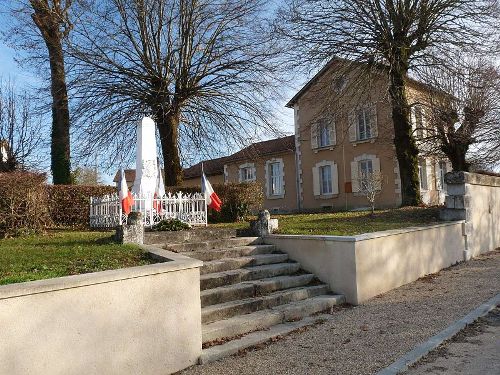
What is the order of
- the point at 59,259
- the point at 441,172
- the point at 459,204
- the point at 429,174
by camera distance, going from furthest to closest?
the point at 441,172
the point at 429,174
the point at 459,204
the point at 59,259

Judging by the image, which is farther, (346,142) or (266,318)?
(346,142)

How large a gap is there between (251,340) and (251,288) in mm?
1251

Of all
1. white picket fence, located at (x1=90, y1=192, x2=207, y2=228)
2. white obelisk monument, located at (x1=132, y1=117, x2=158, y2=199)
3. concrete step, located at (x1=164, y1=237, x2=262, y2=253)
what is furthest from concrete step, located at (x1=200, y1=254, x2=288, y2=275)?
white obelisk monument, located at (x1=132, y1=117, x2=158, y2=199)

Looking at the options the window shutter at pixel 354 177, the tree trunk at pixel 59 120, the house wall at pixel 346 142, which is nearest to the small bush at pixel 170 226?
the tree trunk at pixel 59 120

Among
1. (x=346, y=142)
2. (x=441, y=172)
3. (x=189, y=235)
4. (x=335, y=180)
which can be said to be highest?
(x=346, y=142)

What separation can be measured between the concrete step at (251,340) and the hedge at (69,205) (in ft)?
26.3

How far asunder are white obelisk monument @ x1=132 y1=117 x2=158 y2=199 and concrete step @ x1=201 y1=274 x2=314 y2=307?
5025mm

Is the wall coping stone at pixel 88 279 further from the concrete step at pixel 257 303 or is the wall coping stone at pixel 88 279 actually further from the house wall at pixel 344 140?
the house wall at pixel 344 140

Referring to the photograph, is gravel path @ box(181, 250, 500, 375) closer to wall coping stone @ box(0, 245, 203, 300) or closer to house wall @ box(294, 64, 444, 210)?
wall coping stone @ box(0, 245, 203, 300)

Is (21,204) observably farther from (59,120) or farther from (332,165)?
(332,165)

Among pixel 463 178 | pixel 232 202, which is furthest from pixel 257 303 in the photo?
pixel 463 178

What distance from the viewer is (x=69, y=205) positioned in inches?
480

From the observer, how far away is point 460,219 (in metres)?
11.8

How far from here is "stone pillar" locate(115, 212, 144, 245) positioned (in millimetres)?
7207
